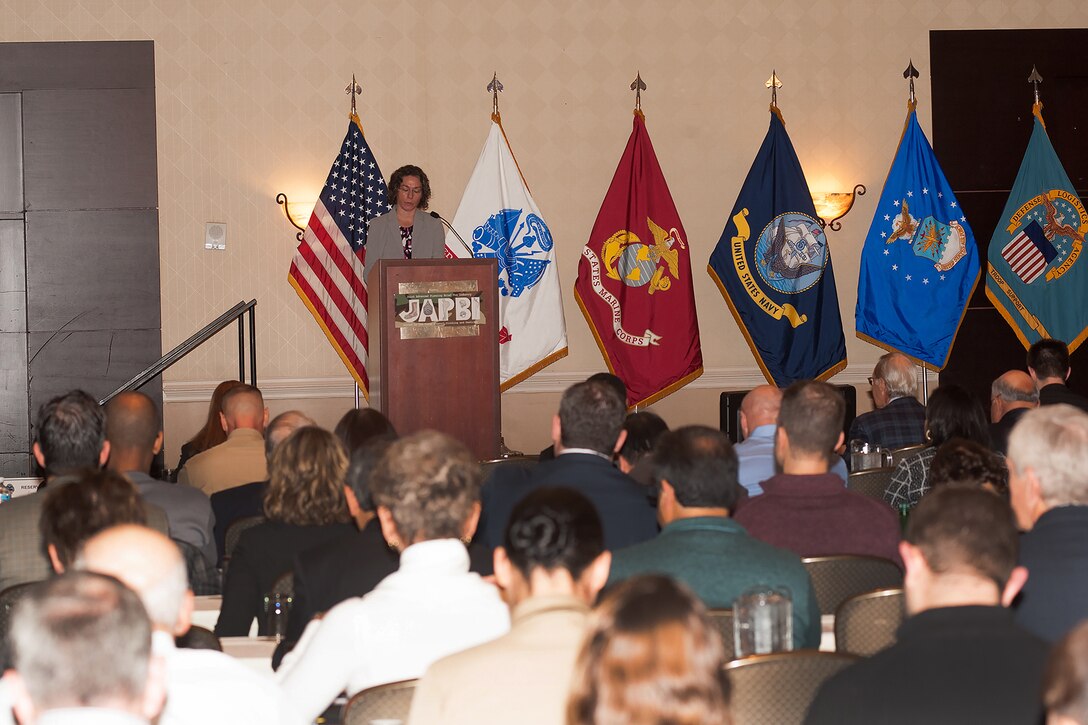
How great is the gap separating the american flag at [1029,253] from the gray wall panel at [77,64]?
6.08 metres

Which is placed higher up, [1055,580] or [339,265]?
[339,265]

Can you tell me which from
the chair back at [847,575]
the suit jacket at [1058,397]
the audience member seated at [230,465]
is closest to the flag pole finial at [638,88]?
the suit jacket at [1058,397]

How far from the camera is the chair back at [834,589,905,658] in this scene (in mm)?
2912

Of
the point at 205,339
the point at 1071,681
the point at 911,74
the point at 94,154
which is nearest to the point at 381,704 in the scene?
the point at 1071,681

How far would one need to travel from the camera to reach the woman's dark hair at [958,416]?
5094 millimetres

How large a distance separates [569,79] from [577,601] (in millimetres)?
7592

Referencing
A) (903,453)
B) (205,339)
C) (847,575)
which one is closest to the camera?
(847,575)

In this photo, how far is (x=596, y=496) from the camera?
390cm

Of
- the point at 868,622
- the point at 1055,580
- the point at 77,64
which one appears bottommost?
the point at 868,622

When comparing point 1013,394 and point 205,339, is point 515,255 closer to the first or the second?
point 205,339

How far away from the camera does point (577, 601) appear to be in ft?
7.20

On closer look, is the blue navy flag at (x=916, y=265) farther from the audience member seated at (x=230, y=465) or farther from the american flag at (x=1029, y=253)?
the audience member seated at (x=230, y=465)

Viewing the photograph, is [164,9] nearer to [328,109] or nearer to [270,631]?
[328,109]

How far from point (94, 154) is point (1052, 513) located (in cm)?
758
